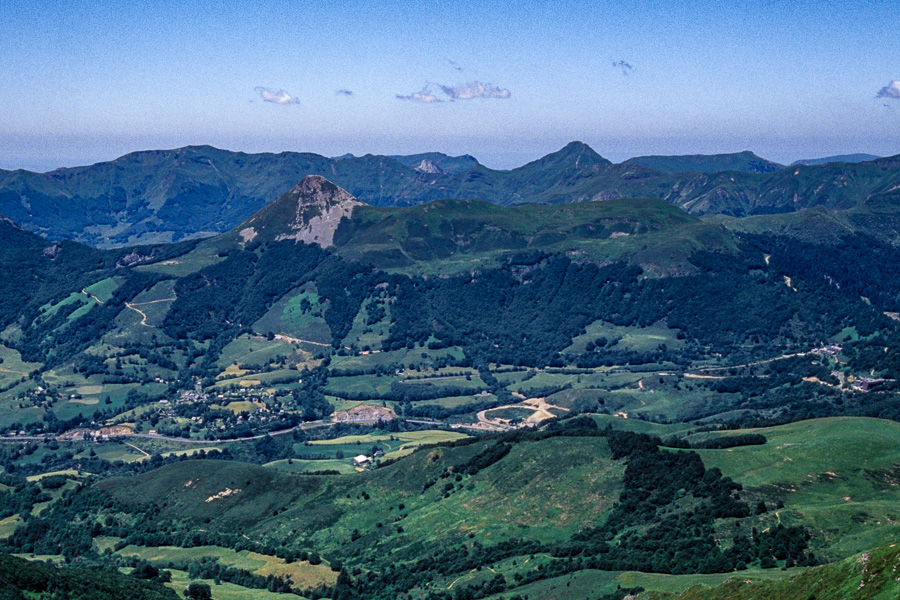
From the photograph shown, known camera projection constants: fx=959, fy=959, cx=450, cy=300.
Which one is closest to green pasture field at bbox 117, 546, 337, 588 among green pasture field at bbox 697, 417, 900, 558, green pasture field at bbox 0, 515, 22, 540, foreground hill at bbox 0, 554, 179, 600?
foreground hill at bbox 0, 554, 179, 600

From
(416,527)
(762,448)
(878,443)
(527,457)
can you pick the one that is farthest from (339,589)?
(878,443)

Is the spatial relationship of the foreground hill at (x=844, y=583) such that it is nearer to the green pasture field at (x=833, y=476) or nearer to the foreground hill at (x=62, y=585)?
the green pasture field at (x=833, y=476)

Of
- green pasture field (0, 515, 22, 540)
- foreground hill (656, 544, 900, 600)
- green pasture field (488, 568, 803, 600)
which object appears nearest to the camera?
foreground hill (656, 544, 900, 600)

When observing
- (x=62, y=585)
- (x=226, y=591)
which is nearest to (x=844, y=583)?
(x=62, y=585)

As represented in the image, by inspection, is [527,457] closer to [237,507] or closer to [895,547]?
[237,507]

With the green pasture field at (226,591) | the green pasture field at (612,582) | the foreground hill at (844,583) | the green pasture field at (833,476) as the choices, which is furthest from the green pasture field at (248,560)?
the foreground hill at (844,583)

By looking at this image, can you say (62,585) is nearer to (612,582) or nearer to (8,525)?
(612,582)

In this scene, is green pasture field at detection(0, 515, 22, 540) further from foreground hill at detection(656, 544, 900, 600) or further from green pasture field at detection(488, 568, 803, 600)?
foreground hill at detection(656, 544, 900, 600)

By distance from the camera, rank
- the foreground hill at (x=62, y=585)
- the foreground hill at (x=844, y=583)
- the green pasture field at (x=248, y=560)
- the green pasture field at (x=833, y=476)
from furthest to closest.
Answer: the green pasture field at (x=248, y=560)
the green pasture field at (x=833, y=476)
the foreground hill at (x=62, y=585)
the foreground hill at (x=844, y=583)

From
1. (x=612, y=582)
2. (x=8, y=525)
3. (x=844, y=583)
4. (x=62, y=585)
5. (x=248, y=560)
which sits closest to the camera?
(x=844, y=583)

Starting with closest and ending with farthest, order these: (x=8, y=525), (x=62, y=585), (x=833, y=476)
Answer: (x=62, y=585)
(x=833, y=476)
(x=8, y=525)

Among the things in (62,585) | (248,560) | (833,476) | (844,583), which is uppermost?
(844,583)
